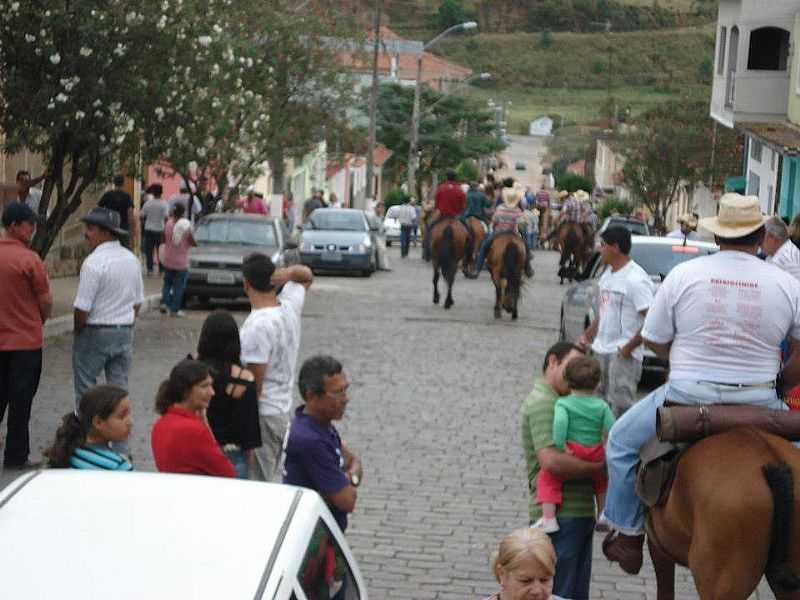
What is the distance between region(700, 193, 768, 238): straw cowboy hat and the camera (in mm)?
7680

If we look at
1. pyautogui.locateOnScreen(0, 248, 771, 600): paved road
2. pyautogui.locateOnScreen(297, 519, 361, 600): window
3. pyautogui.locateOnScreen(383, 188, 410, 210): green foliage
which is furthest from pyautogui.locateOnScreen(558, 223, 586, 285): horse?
pyautogui.locateOnScreen(383, 188, 410, 210): green foliage

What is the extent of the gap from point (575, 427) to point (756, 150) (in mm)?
38670

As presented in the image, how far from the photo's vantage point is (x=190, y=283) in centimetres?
2572

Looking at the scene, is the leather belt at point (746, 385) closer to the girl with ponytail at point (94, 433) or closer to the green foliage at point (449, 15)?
the girl with ponytail at point (94, 433)

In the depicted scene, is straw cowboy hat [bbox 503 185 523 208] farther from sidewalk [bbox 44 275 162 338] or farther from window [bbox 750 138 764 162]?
window [bbox 750 138 764 162]

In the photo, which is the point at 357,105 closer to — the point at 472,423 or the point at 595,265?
the point at 595,265

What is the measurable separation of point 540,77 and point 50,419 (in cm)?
15096

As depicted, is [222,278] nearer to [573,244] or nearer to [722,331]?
[573,244]

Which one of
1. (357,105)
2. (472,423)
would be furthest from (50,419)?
(357,105)

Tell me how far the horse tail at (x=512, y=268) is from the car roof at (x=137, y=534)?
1950 cm

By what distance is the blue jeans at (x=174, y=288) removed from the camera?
23.9m

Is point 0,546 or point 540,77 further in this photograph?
point 540,77

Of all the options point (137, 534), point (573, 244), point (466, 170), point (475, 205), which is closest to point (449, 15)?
point (466, 170)

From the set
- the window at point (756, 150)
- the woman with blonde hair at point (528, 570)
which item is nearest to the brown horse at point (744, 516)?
the woman with blonde hair at point (528, 570)
